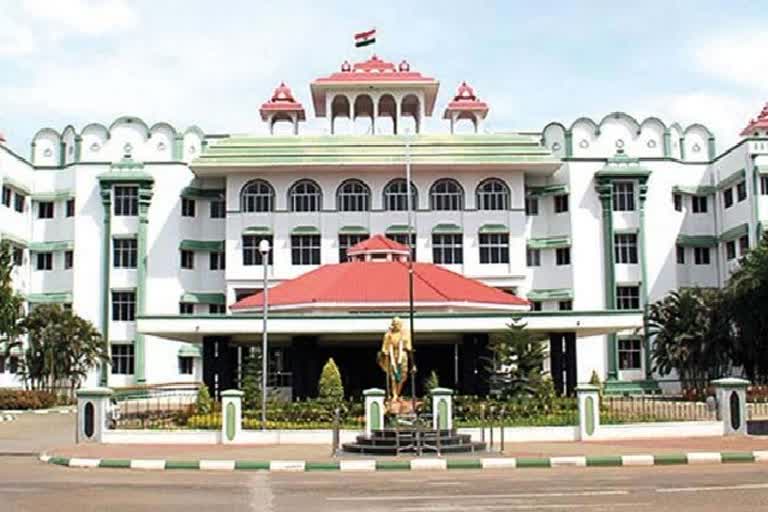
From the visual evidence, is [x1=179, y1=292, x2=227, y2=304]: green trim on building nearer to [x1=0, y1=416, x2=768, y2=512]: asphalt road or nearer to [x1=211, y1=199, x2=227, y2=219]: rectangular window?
[x1=211, y1=199, x2=227, y2=219]: rectangular window

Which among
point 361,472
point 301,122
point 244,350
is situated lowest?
point 361,472

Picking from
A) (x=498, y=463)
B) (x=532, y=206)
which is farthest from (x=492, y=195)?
(x=498, y=463)

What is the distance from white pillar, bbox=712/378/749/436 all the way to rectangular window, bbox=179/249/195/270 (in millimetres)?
33193

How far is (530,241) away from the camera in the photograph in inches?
2117

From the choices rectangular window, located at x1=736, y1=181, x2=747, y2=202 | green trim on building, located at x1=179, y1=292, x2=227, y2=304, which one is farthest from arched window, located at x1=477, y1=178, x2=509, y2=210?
green trim on building, located at x1=179, y1=292, x2=227, y2=304

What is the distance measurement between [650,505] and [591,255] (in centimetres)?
4112

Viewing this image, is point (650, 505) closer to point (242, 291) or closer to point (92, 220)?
point (242, 291)

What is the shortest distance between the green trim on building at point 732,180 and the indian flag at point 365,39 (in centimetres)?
2044

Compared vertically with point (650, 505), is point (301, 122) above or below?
above

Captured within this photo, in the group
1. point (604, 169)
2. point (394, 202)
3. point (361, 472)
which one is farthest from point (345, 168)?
point (361, 472)

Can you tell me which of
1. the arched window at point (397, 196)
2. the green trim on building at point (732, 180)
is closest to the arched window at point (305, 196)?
the arched window at point (397, 196)

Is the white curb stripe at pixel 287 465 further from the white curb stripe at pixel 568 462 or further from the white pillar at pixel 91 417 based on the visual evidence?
the white pillar at pixel 91 417

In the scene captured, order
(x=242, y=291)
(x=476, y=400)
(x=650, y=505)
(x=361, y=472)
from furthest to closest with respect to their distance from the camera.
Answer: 1. (x=242, y=291)
2. (x=476, y=400)
3. (x=361, y=472)
4. (x=650, y=505)

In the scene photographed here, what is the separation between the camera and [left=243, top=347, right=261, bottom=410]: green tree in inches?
1241
